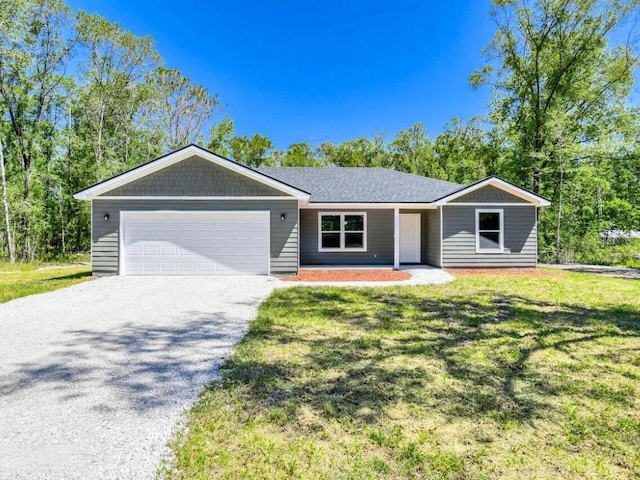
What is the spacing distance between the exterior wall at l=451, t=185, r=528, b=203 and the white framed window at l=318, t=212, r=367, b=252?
12.3 ft

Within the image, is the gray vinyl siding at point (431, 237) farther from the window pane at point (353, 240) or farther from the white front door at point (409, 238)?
the window pane at point (353, 240)

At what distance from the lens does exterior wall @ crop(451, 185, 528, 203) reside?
41.5 ft

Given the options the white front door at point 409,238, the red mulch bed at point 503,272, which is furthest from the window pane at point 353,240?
the red mulch bed at point 503,272

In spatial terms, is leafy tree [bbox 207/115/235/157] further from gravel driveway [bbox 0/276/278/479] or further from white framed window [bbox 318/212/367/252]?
gravel driveway [bbox 0/276/278/479]

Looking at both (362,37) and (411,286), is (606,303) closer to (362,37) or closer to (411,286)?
(411,286)

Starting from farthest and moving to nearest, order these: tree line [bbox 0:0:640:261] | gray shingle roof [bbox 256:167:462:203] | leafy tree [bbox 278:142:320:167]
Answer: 1. leafy tree [bbox 278:142:320:167]
2. tree line [bbox 0:0:640:261]
3. gray shingle roof [bbox 256:167:462:203]

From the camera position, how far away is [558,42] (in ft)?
61.6

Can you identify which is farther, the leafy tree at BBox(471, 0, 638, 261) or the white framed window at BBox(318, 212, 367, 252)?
the leafy tree at BBox(471, 0, 638, 261)

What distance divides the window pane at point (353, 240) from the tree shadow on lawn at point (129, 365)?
27.7 ft

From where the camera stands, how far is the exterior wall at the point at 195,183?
36.3 ft

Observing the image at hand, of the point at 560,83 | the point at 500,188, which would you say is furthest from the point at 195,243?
the point at 560,83

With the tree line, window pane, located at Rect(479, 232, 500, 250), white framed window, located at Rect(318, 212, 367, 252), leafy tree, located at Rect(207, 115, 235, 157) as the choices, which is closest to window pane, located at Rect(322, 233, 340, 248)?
white framed window, located at Rect(318, 212, 367, 252)

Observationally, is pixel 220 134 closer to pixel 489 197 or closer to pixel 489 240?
pixel 489 197

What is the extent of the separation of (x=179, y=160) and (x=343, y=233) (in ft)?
21.4
